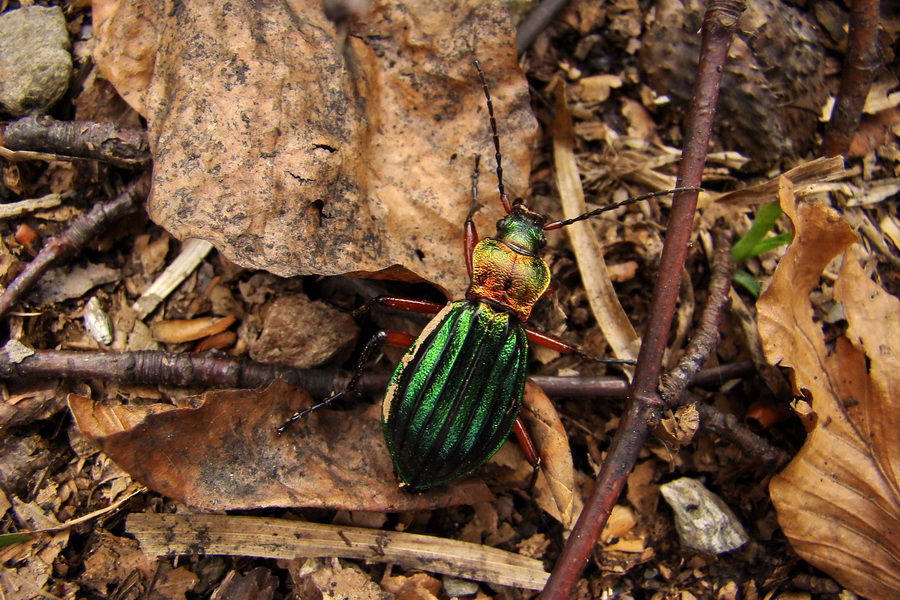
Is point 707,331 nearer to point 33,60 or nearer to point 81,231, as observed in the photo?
point 81,231

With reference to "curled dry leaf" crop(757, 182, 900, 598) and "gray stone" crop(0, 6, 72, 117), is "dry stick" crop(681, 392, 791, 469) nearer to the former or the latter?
"curled dry leaf" crop(757, 182, 900, 598)

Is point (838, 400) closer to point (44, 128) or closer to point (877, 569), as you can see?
point (877, 569)

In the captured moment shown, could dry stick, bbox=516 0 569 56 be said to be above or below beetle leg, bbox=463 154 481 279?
above

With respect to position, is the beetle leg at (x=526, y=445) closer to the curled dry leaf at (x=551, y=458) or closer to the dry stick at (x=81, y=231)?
the curled dry leaf at (x=551, y=458)

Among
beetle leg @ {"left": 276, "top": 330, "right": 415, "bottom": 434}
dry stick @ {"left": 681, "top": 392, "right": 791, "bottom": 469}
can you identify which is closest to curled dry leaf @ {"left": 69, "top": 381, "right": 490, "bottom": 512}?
beetle leg @ {"left": 276, "top": 330, "right": 415, "bottom": 434}

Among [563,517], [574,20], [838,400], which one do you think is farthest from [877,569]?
[574,20]

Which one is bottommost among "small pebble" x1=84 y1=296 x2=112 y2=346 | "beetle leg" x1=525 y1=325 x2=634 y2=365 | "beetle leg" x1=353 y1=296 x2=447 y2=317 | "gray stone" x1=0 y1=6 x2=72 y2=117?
"small pebble" x1=84 y1=296 x2=112 y2=346

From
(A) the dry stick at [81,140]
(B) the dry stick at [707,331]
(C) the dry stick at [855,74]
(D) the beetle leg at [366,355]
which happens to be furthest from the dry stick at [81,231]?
(C) the dry stick at [855,74]
